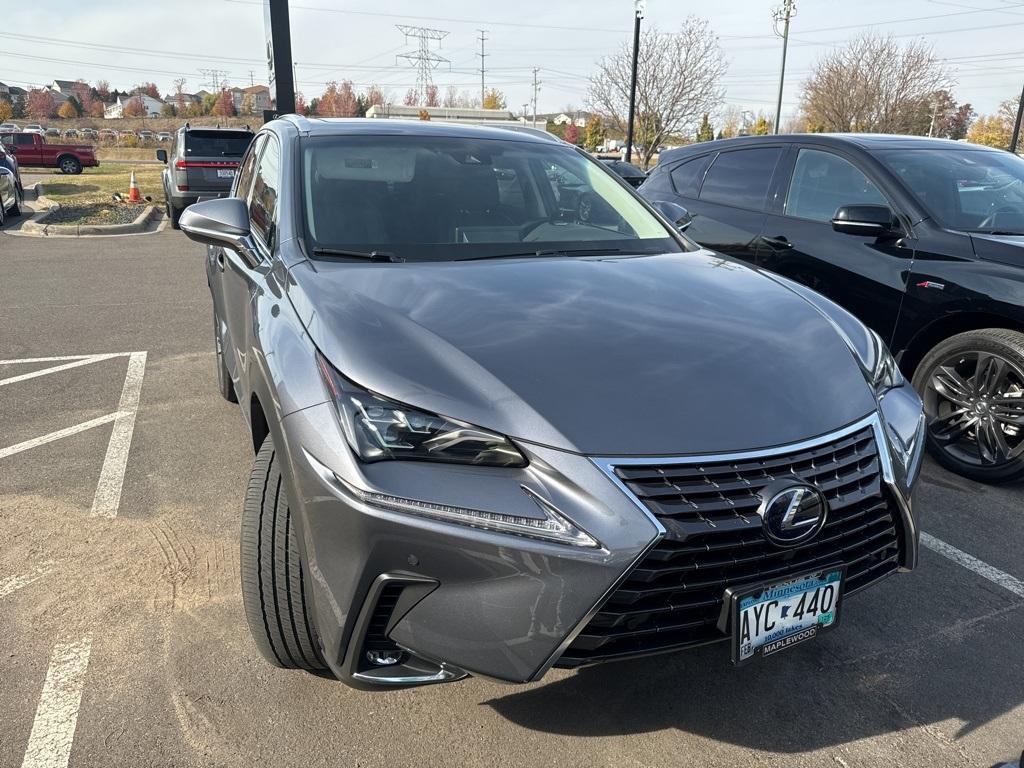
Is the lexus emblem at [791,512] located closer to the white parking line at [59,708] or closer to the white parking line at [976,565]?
the white parking line at [976,565]

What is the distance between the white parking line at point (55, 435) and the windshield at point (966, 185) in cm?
486

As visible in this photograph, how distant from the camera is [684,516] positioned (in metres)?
1.76

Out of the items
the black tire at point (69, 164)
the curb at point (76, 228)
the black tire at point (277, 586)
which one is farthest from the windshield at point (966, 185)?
the black tire at point (69, 164)

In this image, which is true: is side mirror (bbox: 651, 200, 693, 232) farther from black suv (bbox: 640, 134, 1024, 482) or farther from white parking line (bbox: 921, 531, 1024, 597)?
white parking line (bbox: 921, 531, 1024, 597)

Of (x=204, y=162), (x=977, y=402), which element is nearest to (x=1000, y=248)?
(x=977, y=402)

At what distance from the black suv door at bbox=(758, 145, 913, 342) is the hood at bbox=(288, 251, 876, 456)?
1886mm

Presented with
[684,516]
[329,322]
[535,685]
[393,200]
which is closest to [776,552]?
[684,516]

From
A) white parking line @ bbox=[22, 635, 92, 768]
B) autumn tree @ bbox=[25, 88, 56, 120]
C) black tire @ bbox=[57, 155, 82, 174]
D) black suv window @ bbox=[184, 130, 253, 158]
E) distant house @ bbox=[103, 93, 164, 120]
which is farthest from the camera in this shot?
distant house @ bbox=[103, 93, 164, 120]

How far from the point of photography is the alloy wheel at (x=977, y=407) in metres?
3.74

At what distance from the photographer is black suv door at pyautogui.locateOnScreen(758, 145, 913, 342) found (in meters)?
4.23

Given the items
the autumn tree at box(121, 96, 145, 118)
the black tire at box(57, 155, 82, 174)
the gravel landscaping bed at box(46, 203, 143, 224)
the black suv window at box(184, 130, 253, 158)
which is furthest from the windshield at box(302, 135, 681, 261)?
the autumn tree at box(121, 96, 145, 118)

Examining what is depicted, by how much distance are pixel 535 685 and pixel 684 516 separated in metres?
0.92

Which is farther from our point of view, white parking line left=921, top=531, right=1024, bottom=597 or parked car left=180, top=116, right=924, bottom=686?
white parking line left=921, top=531, right=1024, bottom=597

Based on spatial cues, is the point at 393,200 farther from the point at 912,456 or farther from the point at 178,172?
the point at 178,172
